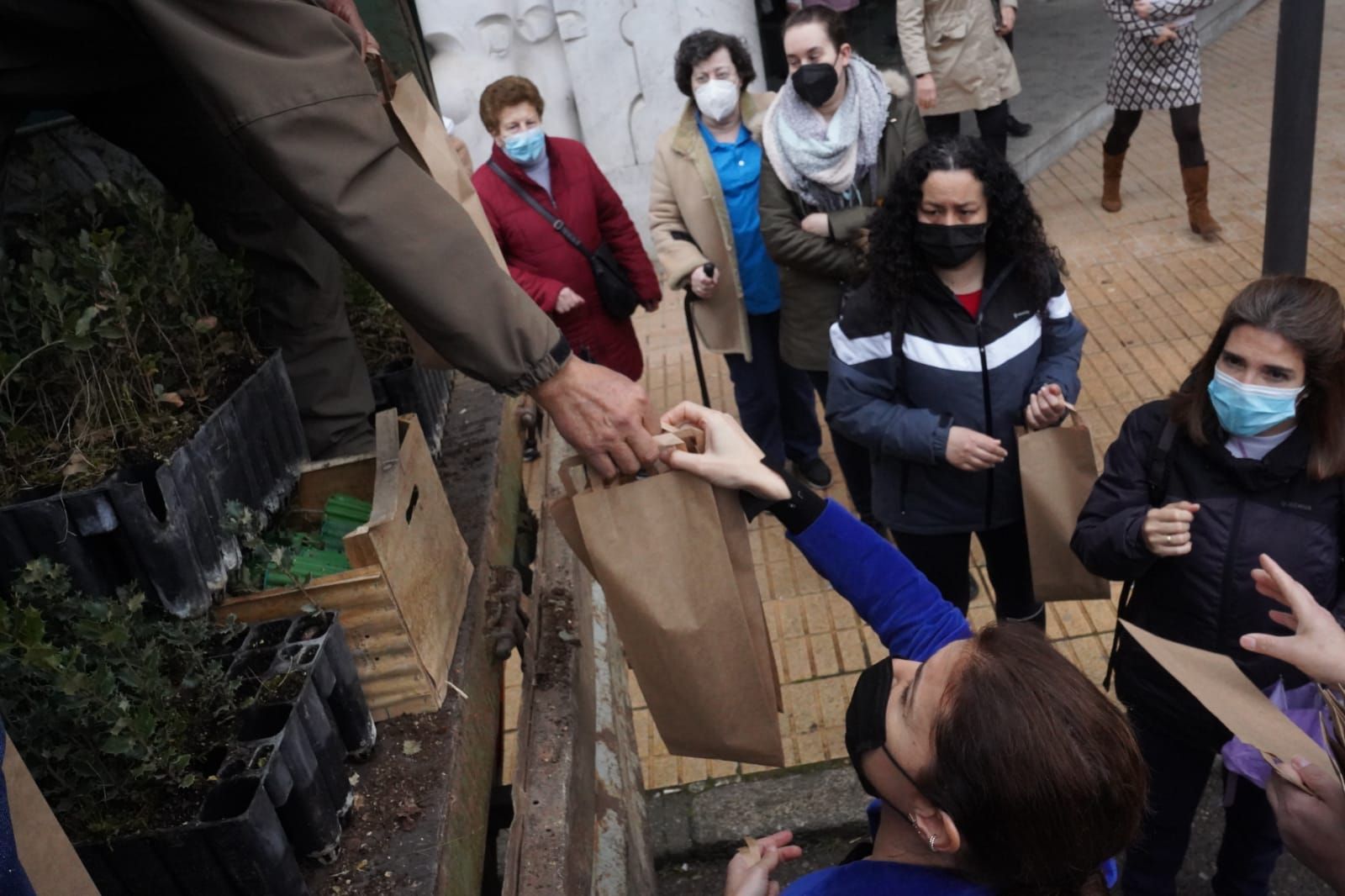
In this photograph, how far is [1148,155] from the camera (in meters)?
8.03

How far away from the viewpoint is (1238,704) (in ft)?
6.17

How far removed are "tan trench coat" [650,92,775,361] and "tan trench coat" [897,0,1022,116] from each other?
2.12 meters

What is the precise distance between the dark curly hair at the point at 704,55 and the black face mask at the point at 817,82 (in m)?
0.35

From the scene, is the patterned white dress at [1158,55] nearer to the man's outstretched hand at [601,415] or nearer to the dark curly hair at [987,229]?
the dark curly hair at [987,229]

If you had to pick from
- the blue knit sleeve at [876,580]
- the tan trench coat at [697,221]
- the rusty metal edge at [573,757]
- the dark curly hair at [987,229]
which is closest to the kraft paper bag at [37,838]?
the rusty metal edge at [573,757]

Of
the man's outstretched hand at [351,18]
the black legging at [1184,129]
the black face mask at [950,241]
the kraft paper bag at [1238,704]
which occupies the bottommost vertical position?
the black legging at [1184,129]

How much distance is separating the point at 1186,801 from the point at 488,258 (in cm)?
203

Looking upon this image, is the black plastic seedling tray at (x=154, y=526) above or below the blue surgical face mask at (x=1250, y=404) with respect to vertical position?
above

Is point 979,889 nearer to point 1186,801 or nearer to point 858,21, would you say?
point 1186,801

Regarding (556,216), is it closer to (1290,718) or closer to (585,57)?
(585,57)

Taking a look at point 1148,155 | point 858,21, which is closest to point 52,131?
point 858,21

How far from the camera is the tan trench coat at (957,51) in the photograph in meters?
6.05

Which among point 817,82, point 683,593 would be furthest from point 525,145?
point 683,593

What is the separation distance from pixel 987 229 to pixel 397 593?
1866 mm
